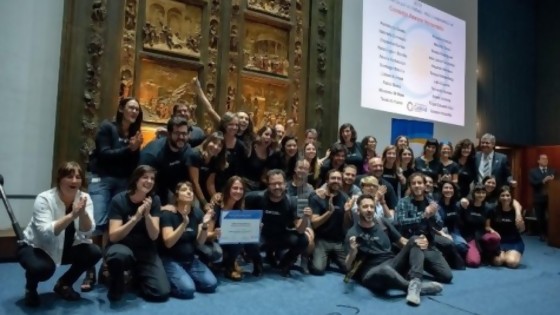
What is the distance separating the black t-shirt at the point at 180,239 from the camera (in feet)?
11.3

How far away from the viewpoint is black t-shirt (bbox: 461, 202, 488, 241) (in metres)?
5.24

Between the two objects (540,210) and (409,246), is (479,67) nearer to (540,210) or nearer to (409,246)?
(540,210)

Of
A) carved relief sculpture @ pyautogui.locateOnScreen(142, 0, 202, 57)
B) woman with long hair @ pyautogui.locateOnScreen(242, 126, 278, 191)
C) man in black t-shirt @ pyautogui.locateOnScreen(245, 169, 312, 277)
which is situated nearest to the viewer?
man in black t-shirt @ pyautogui.locateOnScreen(245, 169, 312, 277)

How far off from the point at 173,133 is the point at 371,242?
1.96 meters

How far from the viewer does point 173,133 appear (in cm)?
364

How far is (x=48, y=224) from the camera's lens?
281 centimetres

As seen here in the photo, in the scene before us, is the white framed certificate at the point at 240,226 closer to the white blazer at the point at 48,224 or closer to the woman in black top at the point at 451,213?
the white blazer at the point at 48,224

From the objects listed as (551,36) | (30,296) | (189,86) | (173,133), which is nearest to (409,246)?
(173,133)

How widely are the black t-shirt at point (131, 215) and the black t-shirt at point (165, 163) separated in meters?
0.34

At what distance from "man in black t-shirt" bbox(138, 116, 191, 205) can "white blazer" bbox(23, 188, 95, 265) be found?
2.51ft

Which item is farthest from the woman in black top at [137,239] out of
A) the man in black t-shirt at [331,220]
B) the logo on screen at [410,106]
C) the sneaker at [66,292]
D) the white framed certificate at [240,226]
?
the logo on screen at [410,106]

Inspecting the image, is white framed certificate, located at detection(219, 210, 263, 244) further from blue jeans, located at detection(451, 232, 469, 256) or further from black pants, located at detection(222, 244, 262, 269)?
blue jeans, located at detection(451, 232, 469, 256)

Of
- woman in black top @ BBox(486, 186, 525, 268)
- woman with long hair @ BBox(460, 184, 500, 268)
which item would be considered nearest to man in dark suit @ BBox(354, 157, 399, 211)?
woman with long hair @ BBox(460, 184, 500, 268)

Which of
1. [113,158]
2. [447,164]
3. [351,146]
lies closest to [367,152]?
[351,146]
